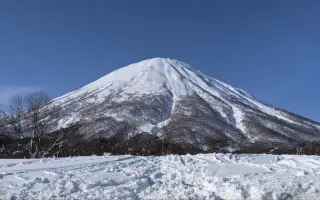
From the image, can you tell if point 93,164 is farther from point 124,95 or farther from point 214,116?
point 124,95

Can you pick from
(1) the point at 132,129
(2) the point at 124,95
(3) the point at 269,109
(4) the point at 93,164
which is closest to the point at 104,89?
(2) the point at 124,95

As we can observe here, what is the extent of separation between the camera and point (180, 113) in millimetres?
101688

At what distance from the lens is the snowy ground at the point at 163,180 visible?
446 inches

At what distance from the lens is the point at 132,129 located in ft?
308

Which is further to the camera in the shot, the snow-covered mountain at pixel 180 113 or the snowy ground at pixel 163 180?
the snow-covered mountain at pixel 180 113

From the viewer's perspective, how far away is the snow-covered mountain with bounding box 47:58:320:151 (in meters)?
89.4

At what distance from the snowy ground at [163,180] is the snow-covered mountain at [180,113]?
62997 millimetres

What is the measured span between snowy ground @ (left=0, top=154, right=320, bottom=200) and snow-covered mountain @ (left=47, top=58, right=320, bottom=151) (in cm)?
6300

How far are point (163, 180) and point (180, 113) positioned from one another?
8782 centimetres

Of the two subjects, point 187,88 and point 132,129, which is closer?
point 132,129

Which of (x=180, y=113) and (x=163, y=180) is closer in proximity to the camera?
(x=163, y=180)

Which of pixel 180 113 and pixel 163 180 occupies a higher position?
pixel 180 113

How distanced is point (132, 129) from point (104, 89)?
2823 centimetres

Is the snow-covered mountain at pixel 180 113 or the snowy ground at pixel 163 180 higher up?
the snow-covered mountain at pixel 180 113
